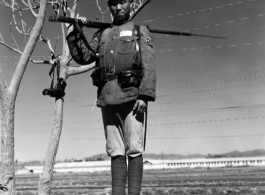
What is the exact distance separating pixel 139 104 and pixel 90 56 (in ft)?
2.95

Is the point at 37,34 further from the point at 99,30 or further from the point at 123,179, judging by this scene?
the point at 123,179

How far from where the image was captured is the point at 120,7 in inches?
164

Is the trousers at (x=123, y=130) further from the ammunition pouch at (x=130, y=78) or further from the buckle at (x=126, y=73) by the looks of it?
the buckle at (x=126, y=73)

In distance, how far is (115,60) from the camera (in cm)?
407

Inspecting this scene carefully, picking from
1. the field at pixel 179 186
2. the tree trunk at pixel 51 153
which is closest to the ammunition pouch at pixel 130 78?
the tree trunk at pixel 51 153

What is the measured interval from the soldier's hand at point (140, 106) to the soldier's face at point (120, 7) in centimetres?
110

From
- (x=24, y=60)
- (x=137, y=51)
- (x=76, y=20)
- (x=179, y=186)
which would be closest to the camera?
(x=137, y=51)

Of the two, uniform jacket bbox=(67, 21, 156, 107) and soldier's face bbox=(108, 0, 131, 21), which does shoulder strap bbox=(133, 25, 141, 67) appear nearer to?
uniform jacket bbox=(67, 21, 156, 107)

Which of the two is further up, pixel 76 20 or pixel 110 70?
pixel 76 20

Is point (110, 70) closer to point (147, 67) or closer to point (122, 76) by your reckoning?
point (122, 76)

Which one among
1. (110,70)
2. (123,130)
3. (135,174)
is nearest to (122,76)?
(110,70)

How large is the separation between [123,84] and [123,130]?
50 centimetres

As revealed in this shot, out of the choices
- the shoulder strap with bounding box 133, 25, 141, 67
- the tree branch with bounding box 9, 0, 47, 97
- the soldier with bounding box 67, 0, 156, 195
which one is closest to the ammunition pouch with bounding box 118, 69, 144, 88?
the soldier with bounding box 67, 0, 156, 195

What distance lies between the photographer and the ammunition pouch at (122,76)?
3893 millimetres
